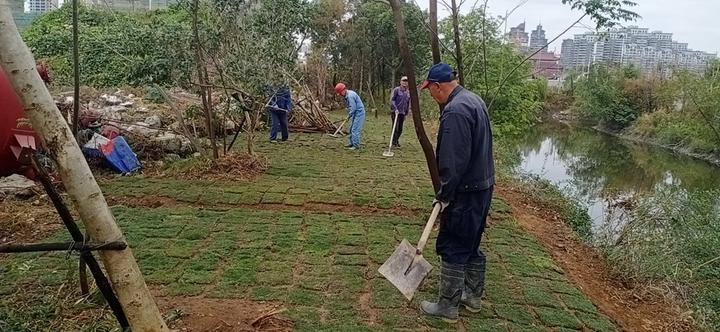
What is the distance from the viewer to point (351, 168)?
9.06 metres

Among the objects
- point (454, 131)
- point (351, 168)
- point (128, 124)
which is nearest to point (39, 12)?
point (128, 124)

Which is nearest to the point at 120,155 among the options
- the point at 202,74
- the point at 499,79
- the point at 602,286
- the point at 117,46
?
the point at 202,74

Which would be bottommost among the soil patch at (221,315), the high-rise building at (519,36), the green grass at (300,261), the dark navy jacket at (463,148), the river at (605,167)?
the river at (605,167)

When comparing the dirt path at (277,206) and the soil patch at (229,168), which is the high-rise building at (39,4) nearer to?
the dirt path at (277,206)

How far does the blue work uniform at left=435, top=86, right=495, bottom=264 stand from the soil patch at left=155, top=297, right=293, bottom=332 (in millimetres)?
1171

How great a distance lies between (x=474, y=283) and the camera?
3951mm

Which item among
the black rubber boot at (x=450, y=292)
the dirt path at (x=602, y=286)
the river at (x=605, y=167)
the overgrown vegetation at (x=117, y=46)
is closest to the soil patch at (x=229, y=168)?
the overgrown vegetation at (x=117, y=46)

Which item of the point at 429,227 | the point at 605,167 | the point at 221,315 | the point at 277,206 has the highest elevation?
→ the point at 429,227

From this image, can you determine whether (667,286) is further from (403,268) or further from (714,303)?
(403,268)

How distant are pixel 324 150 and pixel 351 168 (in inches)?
79.2

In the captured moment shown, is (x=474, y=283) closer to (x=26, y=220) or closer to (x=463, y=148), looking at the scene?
(x=463, y=148)

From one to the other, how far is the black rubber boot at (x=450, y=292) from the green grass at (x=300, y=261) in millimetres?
72

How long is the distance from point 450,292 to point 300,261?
4.71 feet

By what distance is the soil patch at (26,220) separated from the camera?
197 inches
